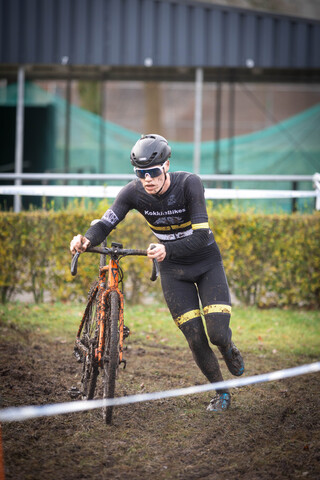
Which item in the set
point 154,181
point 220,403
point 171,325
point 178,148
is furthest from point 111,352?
point 178,148

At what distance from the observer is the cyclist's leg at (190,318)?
15.9 feet

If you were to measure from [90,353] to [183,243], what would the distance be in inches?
41.6

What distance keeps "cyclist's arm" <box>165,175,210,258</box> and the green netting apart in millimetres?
9837

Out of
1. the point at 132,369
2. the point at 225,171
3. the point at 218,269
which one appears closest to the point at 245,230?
the point at 132,369

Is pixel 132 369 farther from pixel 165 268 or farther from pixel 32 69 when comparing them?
pixel 32 69

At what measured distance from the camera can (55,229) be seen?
345 inches

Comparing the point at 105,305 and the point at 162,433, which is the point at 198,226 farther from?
the point at 162,433

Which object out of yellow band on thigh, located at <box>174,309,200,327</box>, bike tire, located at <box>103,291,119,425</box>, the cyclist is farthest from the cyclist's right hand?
yellow band on thigh, located at <box>174,309,200,327</box>

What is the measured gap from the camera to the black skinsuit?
4.74 meters

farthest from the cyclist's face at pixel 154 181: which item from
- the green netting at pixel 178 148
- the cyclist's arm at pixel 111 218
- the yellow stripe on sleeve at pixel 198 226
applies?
the green netting at pixel 178 148

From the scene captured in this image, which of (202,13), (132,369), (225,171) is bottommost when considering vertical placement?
(132,369)

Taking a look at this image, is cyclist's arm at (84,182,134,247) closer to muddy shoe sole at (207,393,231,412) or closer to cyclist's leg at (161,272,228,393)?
cyclist's leg at (161,272,228,393)

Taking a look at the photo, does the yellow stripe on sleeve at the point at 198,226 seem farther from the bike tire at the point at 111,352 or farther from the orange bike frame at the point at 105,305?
the bike tire at the point at 111,352

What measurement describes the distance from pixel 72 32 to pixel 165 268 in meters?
9.75
